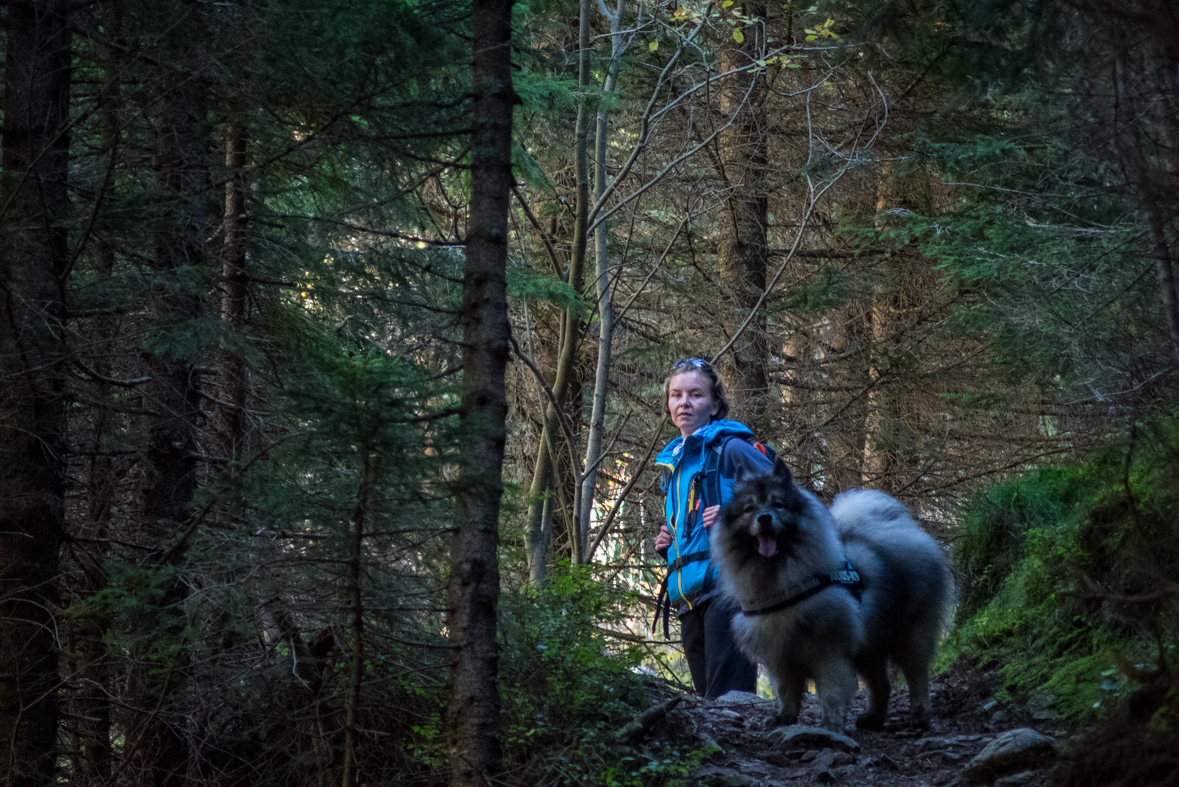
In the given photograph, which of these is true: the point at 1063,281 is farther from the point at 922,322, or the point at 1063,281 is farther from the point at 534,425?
the point at 534,425

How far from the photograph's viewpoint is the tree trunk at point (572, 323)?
748cm

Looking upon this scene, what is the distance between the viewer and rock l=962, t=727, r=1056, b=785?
11.8 feet

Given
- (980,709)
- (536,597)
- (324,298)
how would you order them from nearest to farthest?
(536,597), (980,709), (324,298)

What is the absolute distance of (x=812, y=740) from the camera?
438 centimetres

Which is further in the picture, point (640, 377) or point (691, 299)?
point (640, 377)

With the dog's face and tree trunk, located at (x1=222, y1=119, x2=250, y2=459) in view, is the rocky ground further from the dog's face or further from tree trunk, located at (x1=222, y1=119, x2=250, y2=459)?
tree trunk, located at (x1=222, y1=119, x2=250, y2=459)

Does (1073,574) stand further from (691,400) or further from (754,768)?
(691,400)

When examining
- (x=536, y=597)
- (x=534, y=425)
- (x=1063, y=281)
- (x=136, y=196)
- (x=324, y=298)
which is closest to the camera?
(x=136, y=196)

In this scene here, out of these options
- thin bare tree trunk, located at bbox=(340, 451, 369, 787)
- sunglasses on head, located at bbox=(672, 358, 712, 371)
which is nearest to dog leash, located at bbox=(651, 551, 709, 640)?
sunglasses on head, located at bbox=(672, 358, 712, 371)

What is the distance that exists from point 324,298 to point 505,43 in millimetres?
3039

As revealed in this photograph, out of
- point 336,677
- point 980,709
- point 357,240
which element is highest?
point 357,240

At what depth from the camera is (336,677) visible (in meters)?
3.79

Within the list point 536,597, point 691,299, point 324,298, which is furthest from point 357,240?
point 691,299

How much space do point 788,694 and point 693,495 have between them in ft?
4.25
